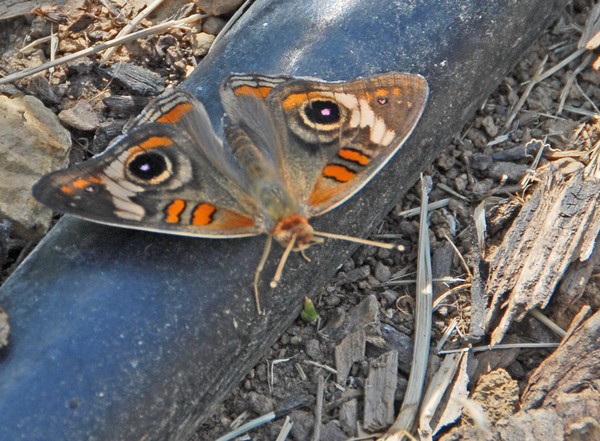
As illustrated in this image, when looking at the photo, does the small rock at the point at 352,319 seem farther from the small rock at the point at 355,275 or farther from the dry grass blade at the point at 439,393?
the dry grass blade at the point at 439,393

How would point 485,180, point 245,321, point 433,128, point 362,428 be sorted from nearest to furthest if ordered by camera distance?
1. point 245,321
2. point 362,428
3. point 433,128
4. point 485,180

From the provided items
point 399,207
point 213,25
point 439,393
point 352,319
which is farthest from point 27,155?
point 439,393

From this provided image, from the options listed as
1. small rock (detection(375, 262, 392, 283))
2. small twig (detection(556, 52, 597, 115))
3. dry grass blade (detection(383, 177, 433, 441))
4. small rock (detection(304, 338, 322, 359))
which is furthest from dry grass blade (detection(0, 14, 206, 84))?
small twig (detection(556, 52, 597, 115))

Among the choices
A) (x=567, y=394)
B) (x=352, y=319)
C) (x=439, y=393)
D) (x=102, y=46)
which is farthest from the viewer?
(x=102, y=46)

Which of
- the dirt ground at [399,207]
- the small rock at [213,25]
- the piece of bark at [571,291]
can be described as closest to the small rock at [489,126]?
the dirt ground at [399,207]

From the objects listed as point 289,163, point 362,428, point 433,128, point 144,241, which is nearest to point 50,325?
point 144,241

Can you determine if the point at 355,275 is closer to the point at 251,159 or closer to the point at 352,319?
the point at 352,319

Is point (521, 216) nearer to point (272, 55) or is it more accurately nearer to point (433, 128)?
point (433, 128)
